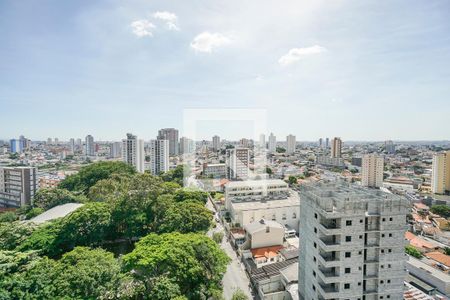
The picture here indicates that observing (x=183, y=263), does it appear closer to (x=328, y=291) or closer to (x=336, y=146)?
(x=328, y=291)

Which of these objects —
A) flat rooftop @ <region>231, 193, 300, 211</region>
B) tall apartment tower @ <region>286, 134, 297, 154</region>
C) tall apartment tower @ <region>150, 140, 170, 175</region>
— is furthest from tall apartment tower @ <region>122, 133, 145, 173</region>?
tall apartment tower @ <region>286, 134, 297, 154</region>

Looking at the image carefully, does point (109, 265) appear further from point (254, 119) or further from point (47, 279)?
point (254, 119)

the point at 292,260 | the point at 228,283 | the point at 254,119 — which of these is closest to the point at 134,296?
the point at 228,283

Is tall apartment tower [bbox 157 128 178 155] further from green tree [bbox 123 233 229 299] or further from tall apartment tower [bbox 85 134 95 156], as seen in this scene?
green tree [bbox 123 233 229 299]

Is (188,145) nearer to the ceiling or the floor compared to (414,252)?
nearer to the ceiling

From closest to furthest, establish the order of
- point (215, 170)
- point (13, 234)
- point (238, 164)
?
point (13, 234) → point (238, 164) → point (215, 170)

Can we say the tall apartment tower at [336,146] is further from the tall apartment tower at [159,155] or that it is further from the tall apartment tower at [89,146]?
the tall apartment tower at [89,146]

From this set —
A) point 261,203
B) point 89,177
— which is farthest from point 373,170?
point 89,177
